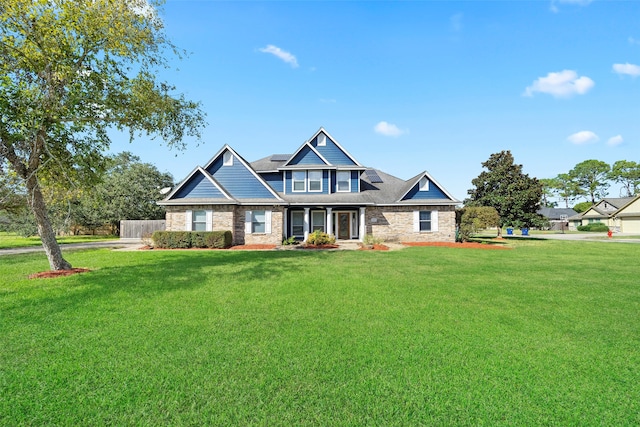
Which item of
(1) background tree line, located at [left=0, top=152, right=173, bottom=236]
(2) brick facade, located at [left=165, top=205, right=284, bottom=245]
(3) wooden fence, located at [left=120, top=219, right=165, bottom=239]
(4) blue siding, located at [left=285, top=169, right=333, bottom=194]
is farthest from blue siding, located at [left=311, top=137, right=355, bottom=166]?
(1) background tree line, located at [left=0, top=152, right=173, bottom=236]

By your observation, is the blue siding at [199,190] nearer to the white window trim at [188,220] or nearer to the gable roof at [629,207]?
the white window trim at [188,220]

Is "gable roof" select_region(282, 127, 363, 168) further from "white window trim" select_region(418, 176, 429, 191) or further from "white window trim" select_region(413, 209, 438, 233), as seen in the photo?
"white window trim" select_region(413, 209, 438, 233)

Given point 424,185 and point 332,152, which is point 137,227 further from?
point 424,185

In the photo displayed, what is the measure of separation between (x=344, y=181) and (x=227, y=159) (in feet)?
29.3

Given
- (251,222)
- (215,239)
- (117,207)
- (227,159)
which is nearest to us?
(215,239)

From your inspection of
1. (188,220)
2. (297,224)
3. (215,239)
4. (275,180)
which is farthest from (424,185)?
(188,220)

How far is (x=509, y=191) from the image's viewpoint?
27.6 metres

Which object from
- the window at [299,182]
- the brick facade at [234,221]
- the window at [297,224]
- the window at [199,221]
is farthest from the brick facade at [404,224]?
the window at [199,221]

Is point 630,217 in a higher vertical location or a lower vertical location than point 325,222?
higher

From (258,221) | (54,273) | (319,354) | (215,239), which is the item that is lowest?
(319,354)

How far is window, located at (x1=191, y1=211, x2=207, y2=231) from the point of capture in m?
20.0

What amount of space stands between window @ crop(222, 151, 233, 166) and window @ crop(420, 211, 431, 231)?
14.7 m

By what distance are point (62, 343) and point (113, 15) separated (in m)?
10.3

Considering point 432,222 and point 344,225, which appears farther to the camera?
point 344,225
